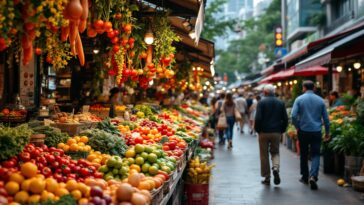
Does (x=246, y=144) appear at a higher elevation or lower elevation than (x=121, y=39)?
lower

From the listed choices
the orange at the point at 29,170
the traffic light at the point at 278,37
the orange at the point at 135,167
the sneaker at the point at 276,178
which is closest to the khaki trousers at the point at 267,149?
the sneaker at the point at 276,178

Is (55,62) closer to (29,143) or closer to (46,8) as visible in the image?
(29,143)

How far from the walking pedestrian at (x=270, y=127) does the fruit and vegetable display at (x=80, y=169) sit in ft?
11.2

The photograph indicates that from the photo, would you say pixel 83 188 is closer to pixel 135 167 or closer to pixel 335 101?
pixel 135 167

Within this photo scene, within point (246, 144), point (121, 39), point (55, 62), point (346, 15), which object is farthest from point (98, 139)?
point (346, 15)

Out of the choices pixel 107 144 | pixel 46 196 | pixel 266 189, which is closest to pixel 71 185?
pixel 46 196

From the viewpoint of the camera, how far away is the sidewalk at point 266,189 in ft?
28.5

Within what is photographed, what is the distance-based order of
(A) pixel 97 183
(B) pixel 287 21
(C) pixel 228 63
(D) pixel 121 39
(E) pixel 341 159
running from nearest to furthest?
(A) pixel 97 183 < (D) pixel 121 39 < (E) pixel 341 159 < (B) pixel 287 21 < (C) pixel 228 63

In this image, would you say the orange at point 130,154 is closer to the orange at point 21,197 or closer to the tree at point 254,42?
the orange at point 21,197

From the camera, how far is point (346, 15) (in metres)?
29.8

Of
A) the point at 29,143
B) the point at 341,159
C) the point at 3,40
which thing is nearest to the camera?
the point at 3,40

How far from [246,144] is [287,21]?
36.1m

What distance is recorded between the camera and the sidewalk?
8.69m

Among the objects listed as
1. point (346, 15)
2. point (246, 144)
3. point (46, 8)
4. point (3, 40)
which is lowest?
point (246, 144)
